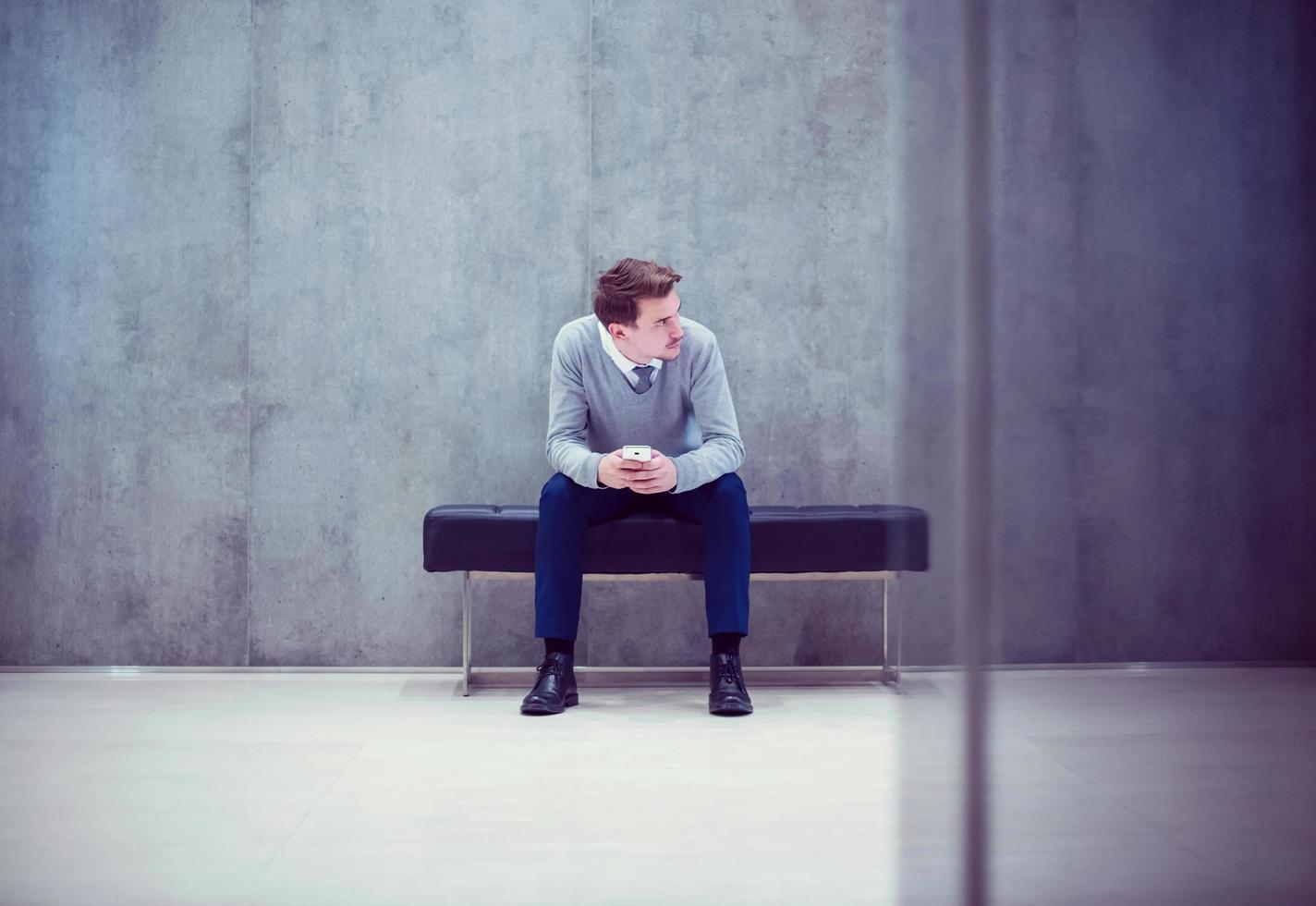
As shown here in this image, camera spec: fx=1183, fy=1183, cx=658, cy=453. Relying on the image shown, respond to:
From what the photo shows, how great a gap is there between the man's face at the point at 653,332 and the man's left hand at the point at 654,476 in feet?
0.89

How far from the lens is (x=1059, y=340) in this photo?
0.73m

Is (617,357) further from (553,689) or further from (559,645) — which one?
(553,689)

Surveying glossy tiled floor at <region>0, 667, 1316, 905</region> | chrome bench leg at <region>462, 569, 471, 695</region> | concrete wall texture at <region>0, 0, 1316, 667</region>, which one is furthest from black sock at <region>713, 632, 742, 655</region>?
concrete wall texture at <region>0, 0, 1316, 667</region>

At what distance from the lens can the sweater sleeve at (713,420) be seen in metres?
2.86

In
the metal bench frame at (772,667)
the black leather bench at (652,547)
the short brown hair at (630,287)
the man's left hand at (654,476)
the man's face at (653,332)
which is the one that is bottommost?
the metal bench frame at (772,667)

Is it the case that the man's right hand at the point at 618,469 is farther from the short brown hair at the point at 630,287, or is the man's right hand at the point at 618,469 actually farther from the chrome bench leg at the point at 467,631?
the chrome bench leg at the point at 467,631

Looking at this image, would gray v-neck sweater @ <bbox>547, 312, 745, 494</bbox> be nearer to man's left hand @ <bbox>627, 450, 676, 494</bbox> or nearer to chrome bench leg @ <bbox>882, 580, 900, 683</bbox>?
man's left hand @ <bbox>627, 450, 676, 494</bbox>

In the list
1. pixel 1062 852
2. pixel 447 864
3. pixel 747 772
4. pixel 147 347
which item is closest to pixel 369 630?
pixel 147 347

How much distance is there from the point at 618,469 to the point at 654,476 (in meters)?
0.09

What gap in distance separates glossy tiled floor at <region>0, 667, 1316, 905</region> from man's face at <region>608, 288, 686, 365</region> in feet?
2.81

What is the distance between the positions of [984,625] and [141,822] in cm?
141

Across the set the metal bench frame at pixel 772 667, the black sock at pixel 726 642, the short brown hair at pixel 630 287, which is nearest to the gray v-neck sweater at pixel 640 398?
the short brown hair at pixel 630 287

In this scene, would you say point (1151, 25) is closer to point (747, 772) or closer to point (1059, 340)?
point (1059, 340)

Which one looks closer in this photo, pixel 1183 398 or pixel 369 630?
pixel 1183 398
